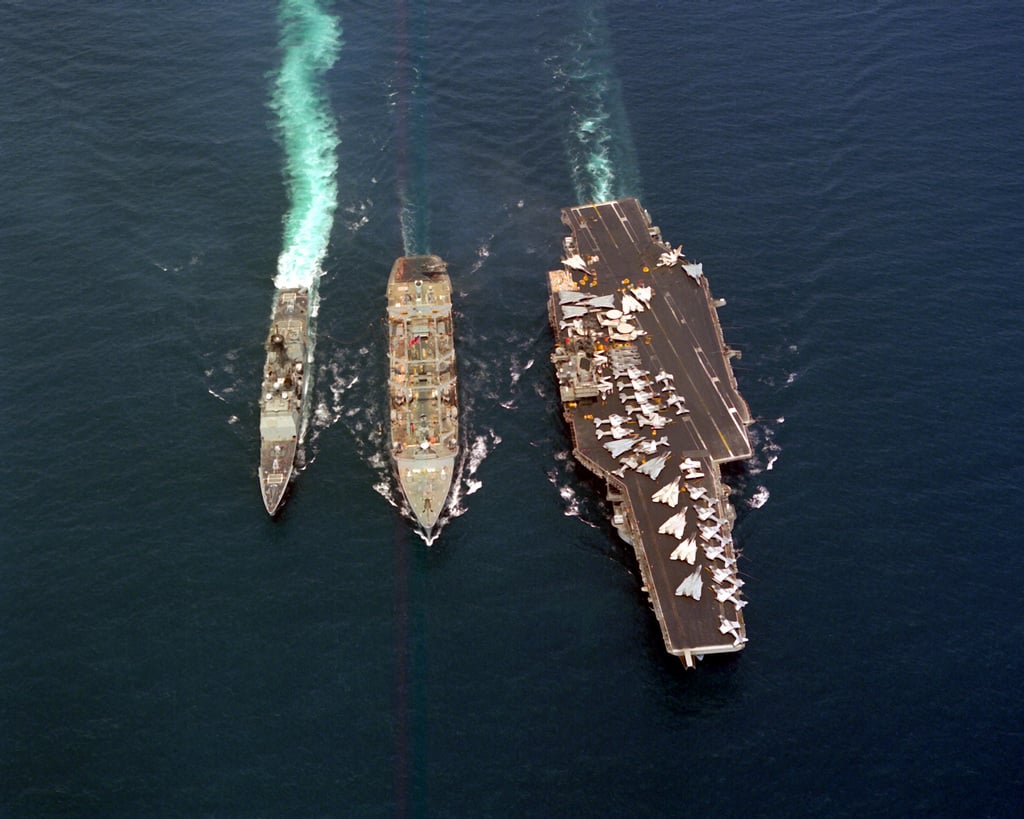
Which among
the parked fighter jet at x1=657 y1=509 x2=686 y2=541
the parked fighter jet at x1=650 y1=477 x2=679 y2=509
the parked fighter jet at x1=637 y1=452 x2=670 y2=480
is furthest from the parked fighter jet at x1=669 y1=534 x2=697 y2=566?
the parked fighter jet at x1=637 y1=452 x2=670 y2=480

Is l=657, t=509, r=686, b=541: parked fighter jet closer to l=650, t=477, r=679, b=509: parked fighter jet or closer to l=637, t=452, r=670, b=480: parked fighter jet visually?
l=650, t=477, r=679, b=509: parked fighter jet

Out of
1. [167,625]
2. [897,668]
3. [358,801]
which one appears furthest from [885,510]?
[167,625]

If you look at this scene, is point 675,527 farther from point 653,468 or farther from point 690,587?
point 653,468

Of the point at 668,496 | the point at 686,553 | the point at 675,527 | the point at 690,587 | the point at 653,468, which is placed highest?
the point at 653,468

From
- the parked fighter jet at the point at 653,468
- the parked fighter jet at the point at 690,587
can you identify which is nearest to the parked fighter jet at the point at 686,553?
the parked fighter jet at the point at 690,587

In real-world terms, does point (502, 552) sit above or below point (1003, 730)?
above

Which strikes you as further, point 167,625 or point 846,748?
point 167,625

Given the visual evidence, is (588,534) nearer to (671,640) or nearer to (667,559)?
(667,559)

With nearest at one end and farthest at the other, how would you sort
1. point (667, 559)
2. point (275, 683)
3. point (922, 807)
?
point (922, 807) → point (275, 683) → point (667, 559)

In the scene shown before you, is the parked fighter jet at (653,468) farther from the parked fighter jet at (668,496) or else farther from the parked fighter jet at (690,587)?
the parked fighter jet at (690,587)

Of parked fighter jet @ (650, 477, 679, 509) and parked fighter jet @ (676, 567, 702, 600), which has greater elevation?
parked fighter jet @ (650, 477, 679, 509)

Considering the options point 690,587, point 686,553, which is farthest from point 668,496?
point 690,587
